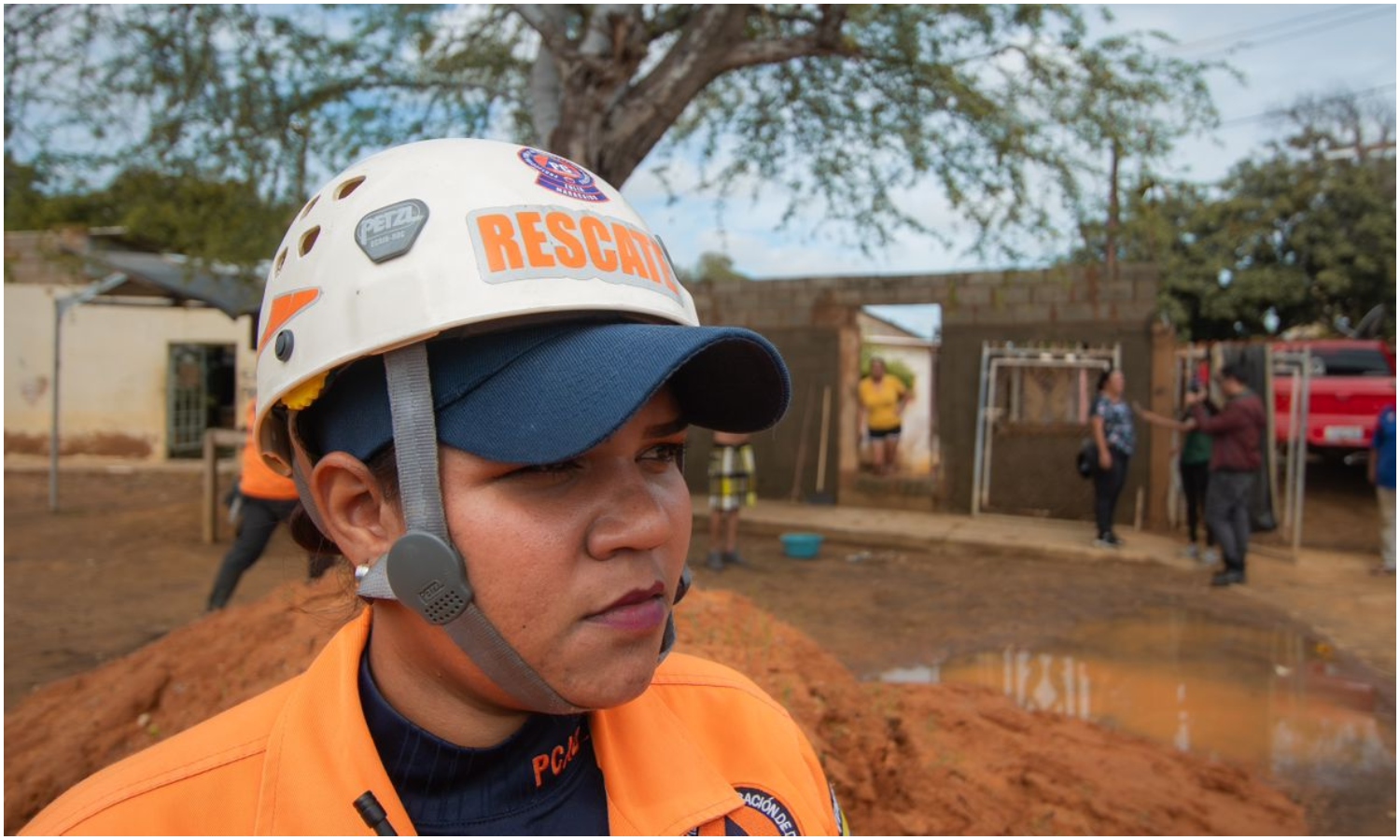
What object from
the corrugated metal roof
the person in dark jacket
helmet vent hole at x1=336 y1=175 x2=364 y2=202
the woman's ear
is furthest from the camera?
the corrugated metal roof

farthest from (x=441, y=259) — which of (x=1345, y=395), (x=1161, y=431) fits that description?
(x=1345, y=395)

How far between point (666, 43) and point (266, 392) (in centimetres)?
608

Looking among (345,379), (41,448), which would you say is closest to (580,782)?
(345,379)

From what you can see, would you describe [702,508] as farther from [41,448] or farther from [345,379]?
[41,448]

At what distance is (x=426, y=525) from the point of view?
104 cm

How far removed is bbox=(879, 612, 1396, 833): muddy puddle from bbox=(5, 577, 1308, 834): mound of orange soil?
361 millimetres

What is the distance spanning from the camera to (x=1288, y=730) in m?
5.04

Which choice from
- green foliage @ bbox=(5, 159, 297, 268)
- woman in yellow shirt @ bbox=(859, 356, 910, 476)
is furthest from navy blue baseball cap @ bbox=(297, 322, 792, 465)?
woman in yellow shirt @ bbox=(859, 356, 910, 476)

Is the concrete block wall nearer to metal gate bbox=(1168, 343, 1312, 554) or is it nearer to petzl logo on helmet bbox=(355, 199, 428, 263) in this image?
metal gate bbox=(1168, 343, 1312, 554)

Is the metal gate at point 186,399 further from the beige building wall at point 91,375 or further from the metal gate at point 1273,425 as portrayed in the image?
the metal gate at point 1273,425

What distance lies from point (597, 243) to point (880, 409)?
11243mm

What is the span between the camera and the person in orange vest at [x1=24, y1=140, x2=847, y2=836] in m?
1.04

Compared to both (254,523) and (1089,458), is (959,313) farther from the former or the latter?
(254,523)

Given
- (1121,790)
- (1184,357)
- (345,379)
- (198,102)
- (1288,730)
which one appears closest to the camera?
(345,379)
